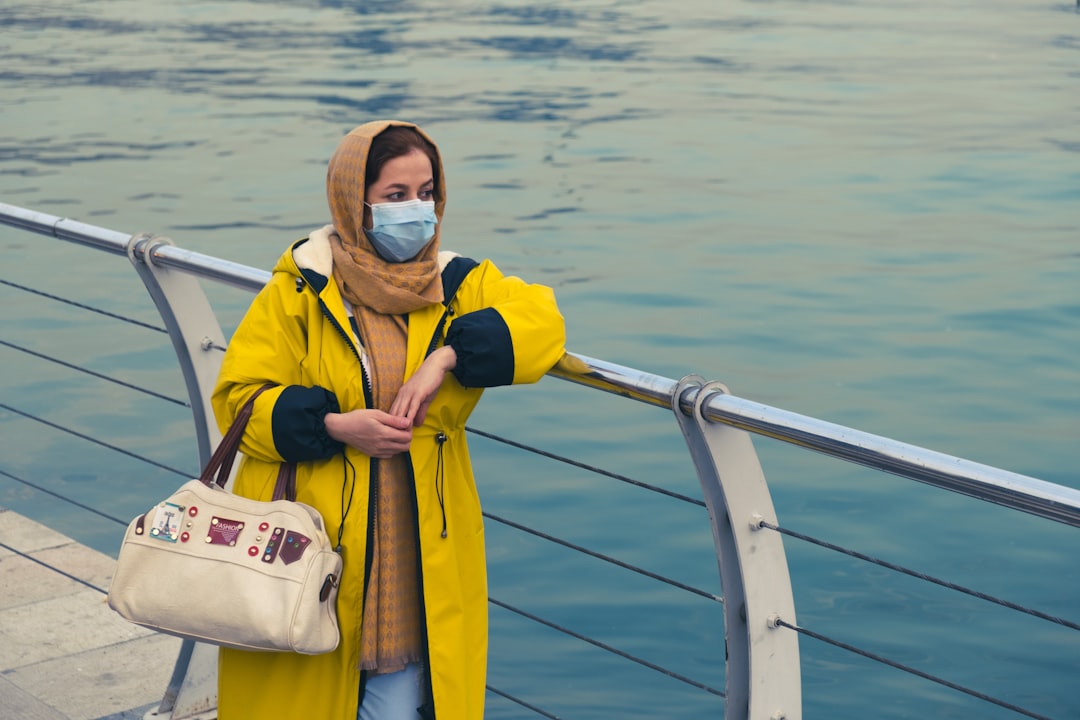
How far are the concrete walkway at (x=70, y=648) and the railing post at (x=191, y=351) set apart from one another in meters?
0.17

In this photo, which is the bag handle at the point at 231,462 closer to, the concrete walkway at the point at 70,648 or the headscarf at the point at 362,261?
the headscarf at the point at 362,261

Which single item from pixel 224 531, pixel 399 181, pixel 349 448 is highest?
pixel 399 181

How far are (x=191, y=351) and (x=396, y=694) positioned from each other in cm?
133

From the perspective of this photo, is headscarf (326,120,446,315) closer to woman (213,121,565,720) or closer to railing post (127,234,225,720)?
woman (213,121,565,720)

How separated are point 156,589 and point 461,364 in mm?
694

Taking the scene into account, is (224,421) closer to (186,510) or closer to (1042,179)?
(186,510)

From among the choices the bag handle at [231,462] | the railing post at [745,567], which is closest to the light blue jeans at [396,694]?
the bag handle at [231,462]

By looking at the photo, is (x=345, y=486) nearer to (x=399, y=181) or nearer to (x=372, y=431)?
(x=372, y=431)

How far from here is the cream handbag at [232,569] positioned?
2898mm

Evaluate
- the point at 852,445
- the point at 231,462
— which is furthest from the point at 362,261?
the point at 852,445

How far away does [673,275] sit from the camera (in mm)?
16188

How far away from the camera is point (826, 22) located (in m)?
39.8

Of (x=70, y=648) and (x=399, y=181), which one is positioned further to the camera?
(x=70, y=648)

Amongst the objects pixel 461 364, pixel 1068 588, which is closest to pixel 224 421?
pixel 461 364
